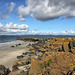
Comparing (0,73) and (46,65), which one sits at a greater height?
(46,65)

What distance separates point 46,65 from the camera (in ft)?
19.5

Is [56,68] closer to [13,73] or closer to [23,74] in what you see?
[23,74]

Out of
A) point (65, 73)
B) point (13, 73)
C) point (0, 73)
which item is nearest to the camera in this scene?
point (65, 73)

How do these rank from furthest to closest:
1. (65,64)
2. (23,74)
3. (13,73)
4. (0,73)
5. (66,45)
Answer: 1. (66,45)
2. (13,73)
3. (0,73)
4. (23,74)
5. (65,64)

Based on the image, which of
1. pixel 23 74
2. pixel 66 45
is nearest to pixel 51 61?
pixel 23 74

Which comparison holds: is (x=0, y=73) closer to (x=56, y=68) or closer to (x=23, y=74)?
(x=23, y=74)

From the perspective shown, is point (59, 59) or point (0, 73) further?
point (0, 73)

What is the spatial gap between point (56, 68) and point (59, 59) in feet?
2.27

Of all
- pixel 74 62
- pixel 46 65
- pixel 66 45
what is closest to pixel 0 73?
pixel 46 65

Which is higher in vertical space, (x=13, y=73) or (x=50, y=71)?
(x=50, y=71)

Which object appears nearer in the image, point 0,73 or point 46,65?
point 46,65

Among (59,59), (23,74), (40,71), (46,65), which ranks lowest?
(23,74)

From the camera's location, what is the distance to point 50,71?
5402 mm

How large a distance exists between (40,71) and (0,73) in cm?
368
